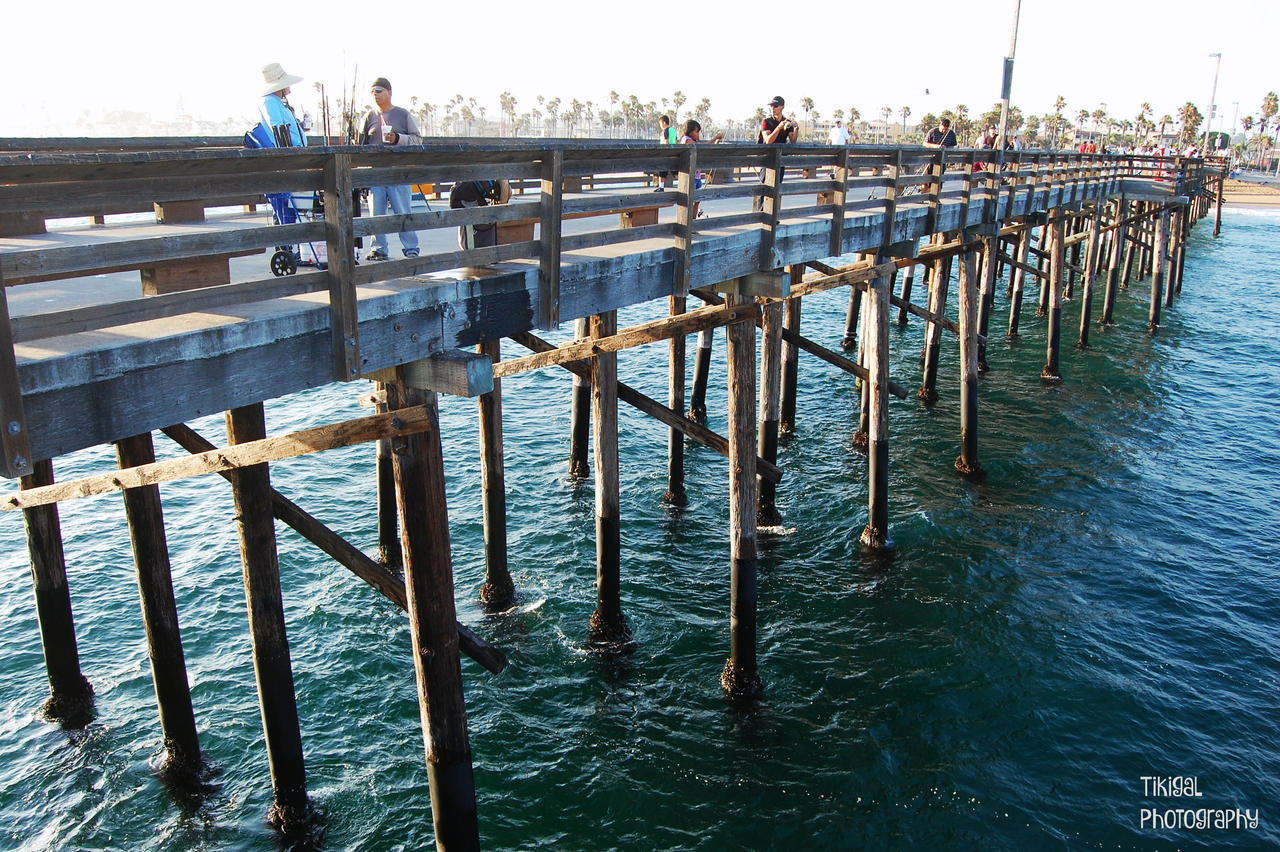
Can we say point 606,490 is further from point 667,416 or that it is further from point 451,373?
point 451,373

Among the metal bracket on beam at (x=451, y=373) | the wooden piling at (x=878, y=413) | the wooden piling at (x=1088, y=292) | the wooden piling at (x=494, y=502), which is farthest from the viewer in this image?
the wooden piling at (x=1088, y=292)

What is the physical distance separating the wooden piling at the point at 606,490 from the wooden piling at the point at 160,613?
12.3 feet

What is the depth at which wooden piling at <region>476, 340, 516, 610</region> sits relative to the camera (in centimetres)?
899

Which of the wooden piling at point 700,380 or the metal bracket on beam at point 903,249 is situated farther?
the wooden piling at point 700,380

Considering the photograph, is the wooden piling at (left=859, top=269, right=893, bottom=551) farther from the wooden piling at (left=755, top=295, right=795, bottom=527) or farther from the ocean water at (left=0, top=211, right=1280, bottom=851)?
the wooden piling at (left=755, top=295, right=795, bottom=527)

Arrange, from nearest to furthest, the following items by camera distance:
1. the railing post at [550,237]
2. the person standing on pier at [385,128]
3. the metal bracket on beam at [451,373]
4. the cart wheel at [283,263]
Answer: the metal bracket on beam at [451,373], the railing post at [550,237], the cart wheel at [283,263], the person standing on pier at [385,128]

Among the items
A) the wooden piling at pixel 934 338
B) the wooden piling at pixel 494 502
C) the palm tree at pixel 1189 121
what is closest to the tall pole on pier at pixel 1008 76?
the wooden piling at pixel 934 338

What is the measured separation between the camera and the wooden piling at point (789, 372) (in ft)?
45.1

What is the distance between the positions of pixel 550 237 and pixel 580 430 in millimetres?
7701

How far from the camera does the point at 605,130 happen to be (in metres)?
137

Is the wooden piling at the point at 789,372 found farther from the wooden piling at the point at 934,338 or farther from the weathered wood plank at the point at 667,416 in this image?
the weathered wood plank at the point at 667,416

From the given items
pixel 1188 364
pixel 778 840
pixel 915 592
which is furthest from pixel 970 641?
pixel 1188 364

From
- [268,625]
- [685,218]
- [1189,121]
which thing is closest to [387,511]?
[268,625]

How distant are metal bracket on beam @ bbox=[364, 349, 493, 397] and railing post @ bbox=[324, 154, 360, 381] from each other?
1.63 feet
